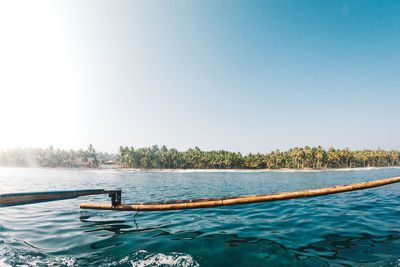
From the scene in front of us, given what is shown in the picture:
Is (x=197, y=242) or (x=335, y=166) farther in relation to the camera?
(x=335, y=166)

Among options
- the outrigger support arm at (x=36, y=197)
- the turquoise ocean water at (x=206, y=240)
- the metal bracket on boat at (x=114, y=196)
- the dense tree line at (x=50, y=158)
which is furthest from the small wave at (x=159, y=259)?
the dense tree line at (x=50, y=158)

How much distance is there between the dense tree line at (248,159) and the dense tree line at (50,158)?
137 feet

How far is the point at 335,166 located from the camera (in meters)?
135

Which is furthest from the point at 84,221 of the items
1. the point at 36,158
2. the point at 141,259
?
the point at 36,158

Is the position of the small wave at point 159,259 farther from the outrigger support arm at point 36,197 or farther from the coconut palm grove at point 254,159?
the coconut palm grove at point 254,159

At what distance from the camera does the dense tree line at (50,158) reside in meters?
166

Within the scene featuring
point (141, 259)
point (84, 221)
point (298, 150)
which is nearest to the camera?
point (141, 259)

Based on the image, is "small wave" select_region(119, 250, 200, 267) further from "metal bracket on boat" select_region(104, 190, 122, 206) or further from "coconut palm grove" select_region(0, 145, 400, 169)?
"coconut palm grove" select_region(0, 145, 400, 169)

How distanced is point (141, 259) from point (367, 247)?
5.19 metres

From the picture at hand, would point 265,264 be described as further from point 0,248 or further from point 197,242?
point 0,248

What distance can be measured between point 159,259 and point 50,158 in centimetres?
21584

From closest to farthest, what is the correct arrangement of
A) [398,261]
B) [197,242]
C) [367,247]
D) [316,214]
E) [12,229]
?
[398,261]
[367,247]
[197,242]
[12,229]
[316,214]

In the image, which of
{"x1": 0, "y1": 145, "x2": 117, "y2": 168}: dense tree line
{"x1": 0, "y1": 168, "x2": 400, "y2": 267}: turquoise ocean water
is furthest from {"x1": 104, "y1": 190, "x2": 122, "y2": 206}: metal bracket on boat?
{"x1": 0, "y1": 145, "x2": 117, "y2": 168}: dense tree line

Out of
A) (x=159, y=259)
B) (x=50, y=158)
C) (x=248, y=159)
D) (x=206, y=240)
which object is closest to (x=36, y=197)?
(x=159, y=259)
